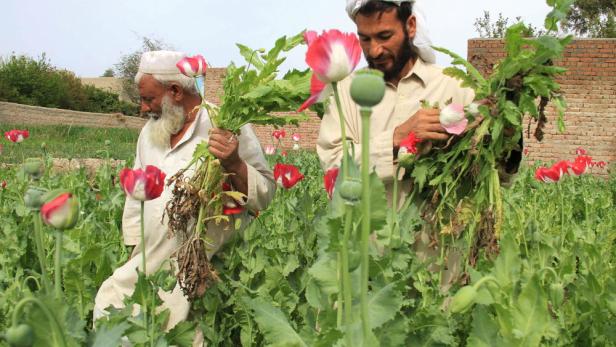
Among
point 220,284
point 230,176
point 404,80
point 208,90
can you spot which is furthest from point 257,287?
point 208,90

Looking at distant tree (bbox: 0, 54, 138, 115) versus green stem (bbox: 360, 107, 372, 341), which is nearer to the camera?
green stem (bbox: 360, 107, 372, 341)

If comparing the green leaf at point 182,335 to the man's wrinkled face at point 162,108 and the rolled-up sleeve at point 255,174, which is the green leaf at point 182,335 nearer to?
the rolled-up sleeve at point 255,174

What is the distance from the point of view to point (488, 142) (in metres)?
1.76

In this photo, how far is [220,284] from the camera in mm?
2561

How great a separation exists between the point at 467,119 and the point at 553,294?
44 cm

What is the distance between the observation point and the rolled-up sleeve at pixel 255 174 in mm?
2346

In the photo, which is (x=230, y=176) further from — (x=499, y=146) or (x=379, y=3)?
(x=499, y=146)

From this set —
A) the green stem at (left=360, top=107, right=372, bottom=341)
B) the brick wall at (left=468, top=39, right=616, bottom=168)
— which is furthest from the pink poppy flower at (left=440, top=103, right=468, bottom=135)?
the brick wall at (left=468, top=39, right=616, bottom=168)

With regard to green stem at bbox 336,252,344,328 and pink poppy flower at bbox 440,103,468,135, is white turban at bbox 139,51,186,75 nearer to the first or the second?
pink poppy flower at bbox 440,103,468,135

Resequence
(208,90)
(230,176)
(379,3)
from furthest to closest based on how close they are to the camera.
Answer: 1. (208,90)
2. (230,176)
3. (379,3)

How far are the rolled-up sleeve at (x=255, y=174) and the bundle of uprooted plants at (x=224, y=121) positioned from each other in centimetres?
17

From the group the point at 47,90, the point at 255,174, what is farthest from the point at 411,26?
the point at 47,90

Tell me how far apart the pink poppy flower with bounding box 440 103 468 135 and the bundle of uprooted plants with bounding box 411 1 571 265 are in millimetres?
44

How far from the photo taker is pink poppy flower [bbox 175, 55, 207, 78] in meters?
2.12
